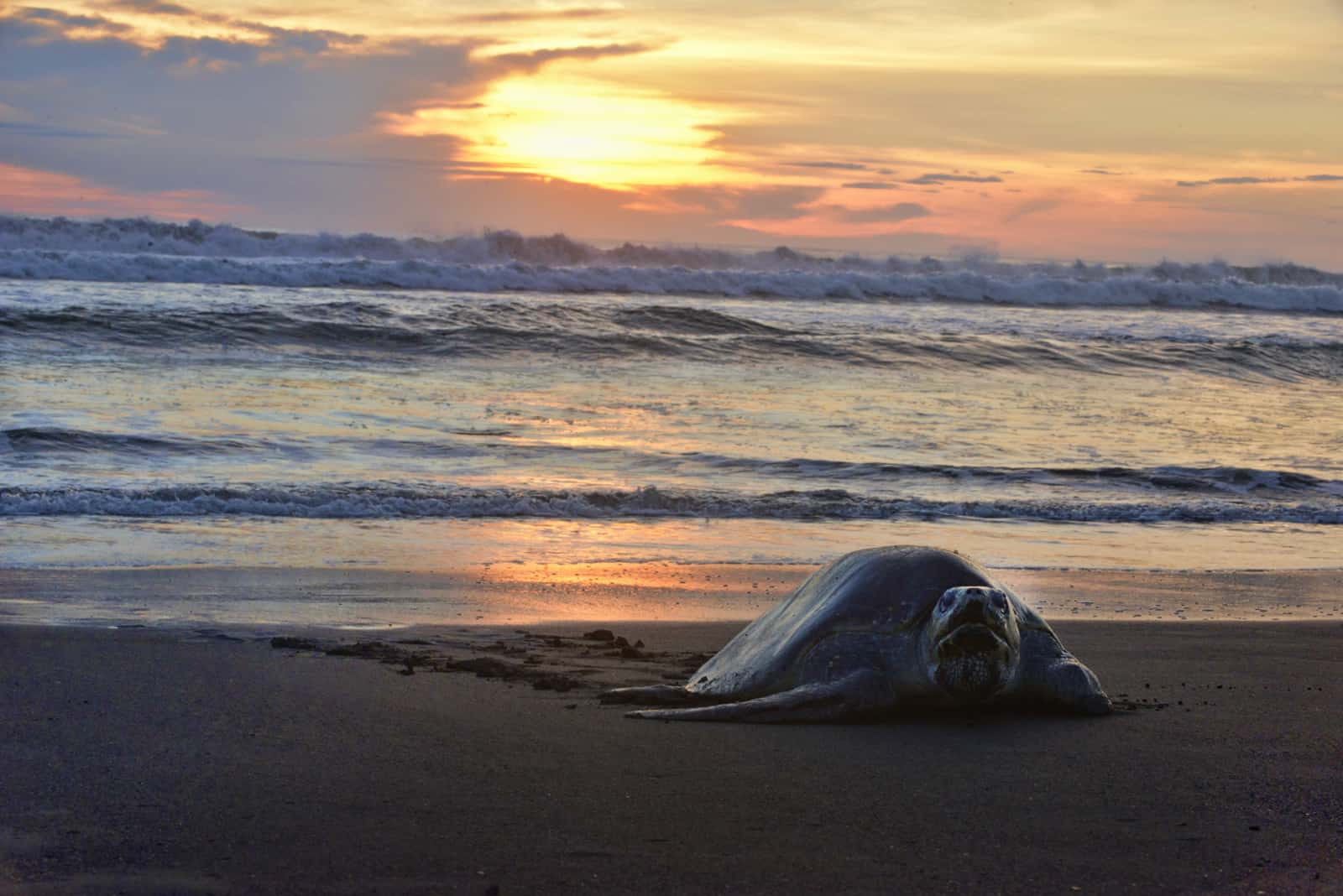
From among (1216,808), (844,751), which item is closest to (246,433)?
(844,751)

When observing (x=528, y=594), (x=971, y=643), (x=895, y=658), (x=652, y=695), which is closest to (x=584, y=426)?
(x=528, y=594)

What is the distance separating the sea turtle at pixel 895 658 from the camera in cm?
432

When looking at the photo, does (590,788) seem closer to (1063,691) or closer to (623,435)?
(1063,691)

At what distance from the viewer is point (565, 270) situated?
3319cm

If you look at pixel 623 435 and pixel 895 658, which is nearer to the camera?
pixel 895 658

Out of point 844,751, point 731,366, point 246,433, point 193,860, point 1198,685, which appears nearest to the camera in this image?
point 193,860

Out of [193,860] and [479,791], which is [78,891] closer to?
[193,860]

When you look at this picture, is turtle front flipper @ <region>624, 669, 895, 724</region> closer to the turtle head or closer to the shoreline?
the turtle head

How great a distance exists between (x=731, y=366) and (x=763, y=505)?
34.3ft

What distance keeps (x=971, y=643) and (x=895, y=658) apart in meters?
0.31

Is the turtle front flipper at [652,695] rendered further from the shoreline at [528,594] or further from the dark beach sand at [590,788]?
the shoreline at [528,594]

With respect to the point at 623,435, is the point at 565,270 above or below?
above

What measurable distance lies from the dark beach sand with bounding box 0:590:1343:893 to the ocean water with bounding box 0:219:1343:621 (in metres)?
2.00

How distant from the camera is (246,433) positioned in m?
12.6
